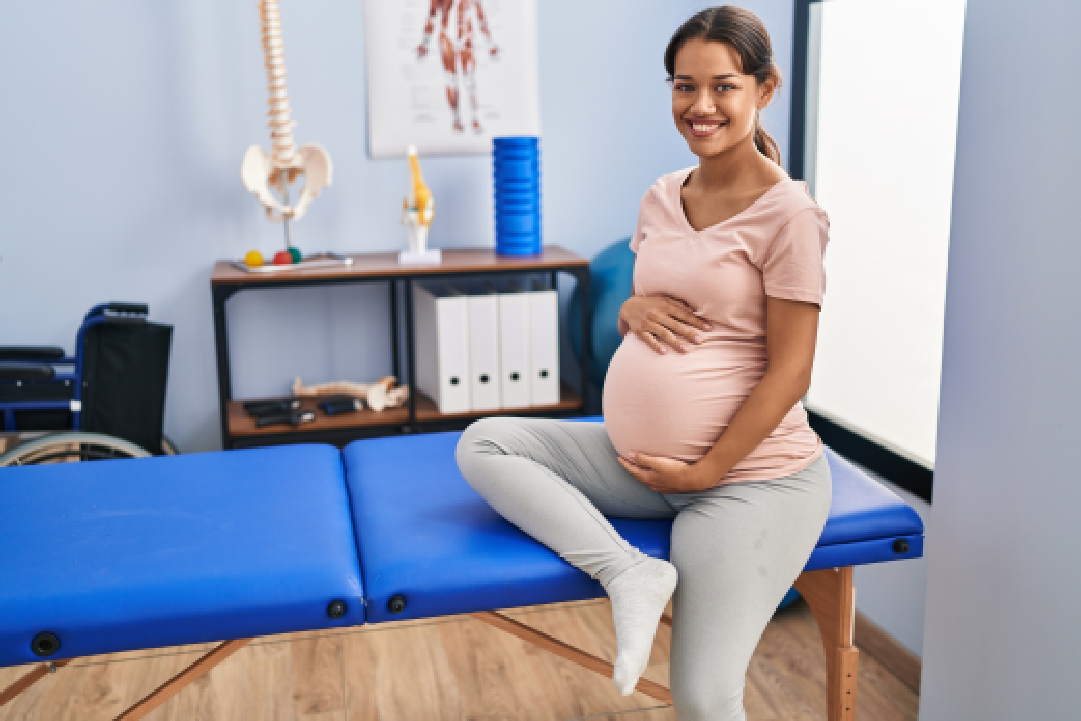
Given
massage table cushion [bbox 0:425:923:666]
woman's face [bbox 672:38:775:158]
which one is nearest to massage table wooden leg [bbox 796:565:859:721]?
massage table cushion [bbox 0:425:923:666]

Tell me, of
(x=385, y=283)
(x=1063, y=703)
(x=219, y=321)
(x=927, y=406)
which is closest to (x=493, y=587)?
(x=1063, y=703)

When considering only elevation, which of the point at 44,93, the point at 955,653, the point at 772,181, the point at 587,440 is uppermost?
the point at 44,93

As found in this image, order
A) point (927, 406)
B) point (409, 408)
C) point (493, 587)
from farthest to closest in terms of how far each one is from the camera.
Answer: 1. point (409, 408)
2. point (927, 406)
3. point (493, 587)

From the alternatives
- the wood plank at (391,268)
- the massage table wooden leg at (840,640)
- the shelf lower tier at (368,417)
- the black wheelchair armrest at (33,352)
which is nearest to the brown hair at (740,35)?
the massage table wooden leg at (840,640)

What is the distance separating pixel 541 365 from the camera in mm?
2758

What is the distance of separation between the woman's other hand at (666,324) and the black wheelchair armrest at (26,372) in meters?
1.50

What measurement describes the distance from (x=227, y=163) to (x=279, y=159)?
0.26 metres

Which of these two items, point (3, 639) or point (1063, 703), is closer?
point (3, 639)

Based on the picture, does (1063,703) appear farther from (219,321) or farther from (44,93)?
(44,93)

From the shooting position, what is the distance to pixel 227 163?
9.20ft

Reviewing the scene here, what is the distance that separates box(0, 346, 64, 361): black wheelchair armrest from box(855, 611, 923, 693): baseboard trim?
214 centimetres

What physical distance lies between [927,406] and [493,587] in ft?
4.15

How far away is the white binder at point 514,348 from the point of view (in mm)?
2697

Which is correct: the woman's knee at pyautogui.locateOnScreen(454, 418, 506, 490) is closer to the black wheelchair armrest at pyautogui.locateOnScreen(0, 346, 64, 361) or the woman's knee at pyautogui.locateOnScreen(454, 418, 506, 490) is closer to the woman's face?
the woman's face
